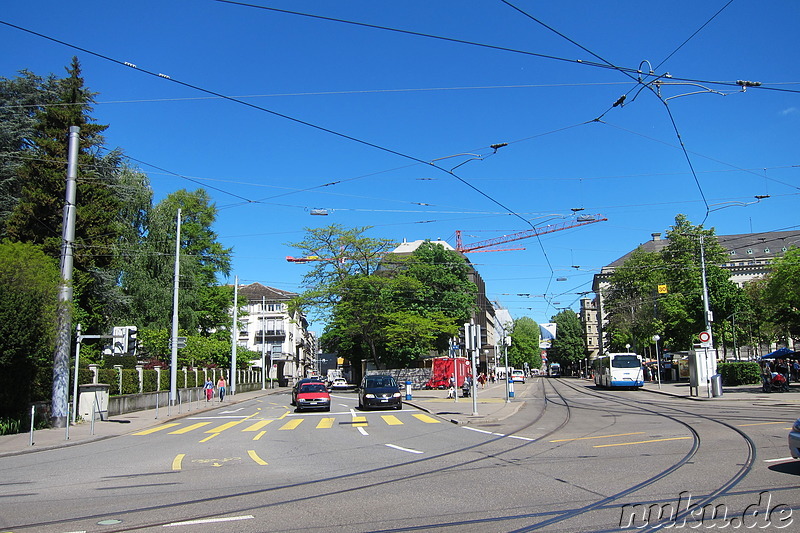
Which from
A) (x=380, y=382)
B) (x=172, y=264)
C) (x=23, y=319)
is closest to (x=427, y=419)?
(x=380, y=382)

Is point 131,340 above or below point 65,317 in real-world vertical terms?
below

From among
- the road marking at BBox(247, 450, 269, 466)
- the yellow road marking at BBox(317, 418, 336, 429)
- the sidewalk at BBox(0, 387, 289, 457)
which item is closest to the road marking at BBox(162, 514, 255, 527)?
the road marking at BBox(247, 450, 269, 466)

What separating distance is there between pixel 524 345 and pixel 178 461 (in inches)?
4408

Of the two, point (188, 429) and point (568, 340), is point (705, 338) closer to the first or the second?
point (188, 429)

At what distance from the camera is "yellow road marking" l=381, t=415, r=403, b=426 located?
21.3 metres

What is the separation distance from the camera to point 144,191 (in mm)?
45438

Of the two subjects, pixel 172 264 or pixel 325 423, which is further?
pixel 172 264

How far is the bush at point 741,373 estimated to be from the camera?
3879 centimetres

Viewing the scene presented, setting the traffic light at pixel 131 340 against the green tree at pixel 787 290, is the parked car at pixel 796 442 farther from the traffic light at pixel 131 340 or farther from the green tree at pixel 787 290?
the green tree at pixel 787 290

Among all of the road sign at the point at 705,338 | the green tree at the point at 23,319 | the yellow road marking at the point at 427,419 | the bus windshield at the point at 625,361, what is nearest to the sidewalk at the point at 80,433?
the green tree at the point at 23,319

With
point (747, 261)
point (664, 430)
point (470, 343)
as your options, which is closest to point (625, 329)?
point (747, 261)

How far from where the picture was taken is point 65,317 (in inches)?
805

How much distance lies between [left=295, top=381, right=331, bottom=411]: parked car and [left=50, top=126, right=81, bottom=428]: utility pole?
10.6 meters

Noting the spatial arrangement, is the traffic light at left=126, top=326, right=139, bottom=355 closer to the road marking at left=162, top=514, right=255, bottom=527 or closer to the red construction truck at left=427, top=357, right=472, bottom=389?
the road marking at left=162, top=514, right=255, bottom=527
